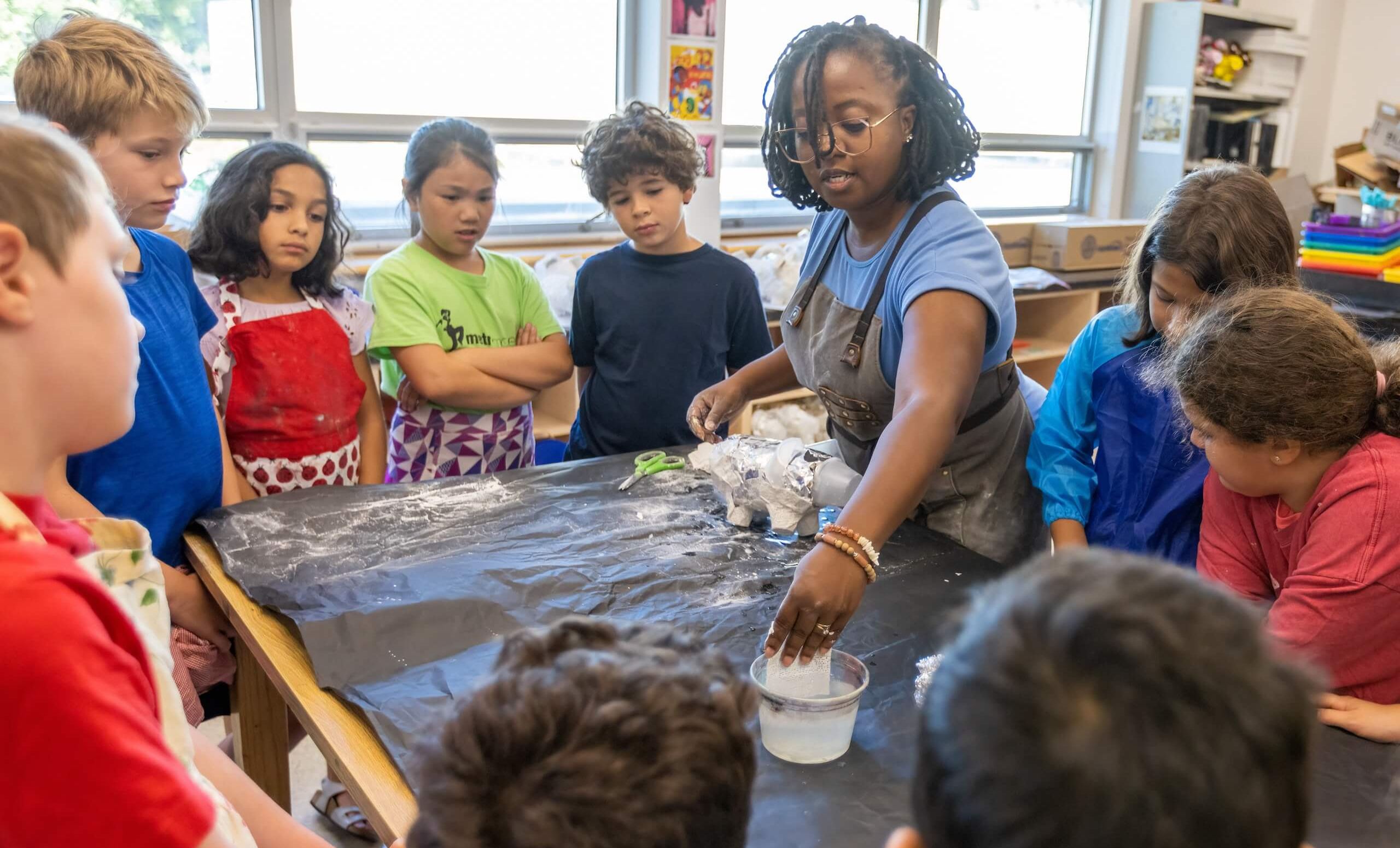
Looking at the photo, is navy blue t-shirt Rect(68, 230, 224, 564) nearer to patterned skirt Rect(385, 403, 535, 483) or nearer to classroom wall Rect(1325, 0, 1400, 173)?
patterned skirt Rect(385, 403, 535, 483)

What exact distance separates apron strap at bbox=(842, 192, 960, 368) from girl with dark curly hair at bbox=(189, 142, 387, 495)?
0.99m

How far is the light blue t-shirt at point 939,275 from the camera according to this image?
1.35m

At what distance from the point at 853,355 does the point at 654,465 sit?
1.49 ft

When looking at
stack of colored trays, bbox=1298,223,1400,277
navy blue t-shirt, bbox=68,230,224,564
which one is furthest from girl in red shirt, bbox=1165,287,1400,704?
stack of colored trays, bbox=1298,223,1400,277

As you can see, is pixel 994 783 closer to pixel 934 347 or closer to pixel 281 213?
pixel 934 347

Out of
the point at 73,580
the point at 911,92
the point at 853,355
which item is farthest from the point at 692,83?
the point at 73,580

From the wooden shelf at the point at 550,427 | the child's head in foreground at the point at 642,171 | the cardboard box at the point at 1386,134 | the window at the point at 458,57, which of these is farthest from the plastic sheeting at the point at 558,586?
the cardboard box at the point at 1386,134

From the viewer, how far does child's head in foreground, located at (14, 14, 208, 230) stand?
5.05ft

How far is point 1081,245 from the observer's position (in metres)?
4.33

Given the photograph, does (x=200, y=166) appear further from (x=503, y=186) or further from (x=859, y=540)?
(x=859, y=540)

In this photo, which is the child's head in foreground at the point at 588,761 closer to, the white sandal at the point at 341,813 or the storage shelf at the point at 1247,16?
the white sandal at the point at 341,813

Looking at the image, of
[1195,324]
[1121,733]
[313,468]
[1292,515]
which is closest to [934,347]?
[1195,324]

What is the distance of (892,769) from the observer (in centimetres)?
94

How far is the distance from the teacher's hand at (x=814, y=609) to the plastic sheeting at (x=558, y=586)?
0.32 ft
